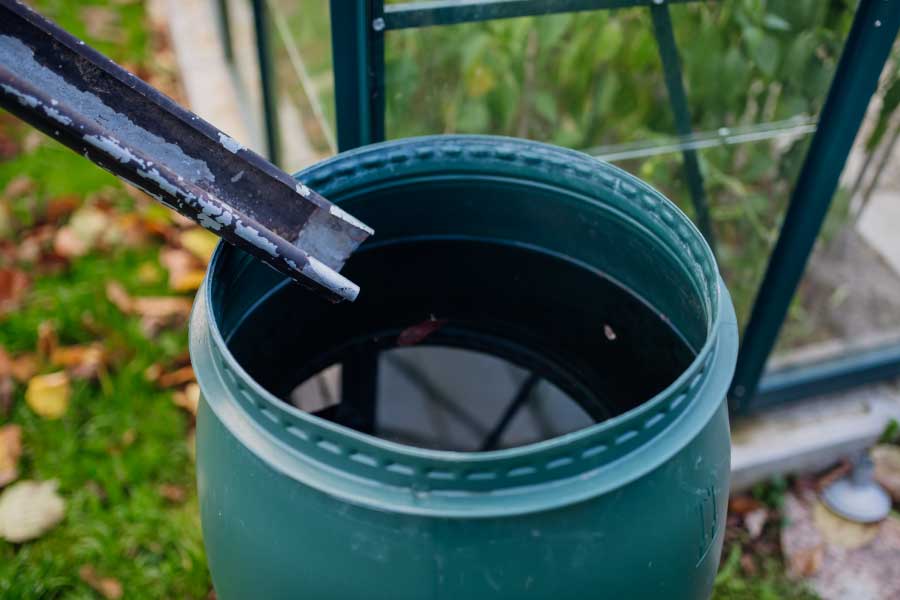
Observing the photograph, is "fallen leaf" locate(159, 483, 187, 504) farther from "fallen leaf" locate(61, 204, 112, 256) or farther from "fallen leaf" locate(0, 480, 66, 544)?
"fallen leaf" locate(61, 204, 112, 256)

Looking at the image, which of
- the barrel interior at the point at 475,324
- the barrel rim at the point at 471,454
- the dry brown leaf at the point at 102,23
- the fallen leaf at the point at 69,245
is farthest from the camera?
the dry brown leaf at the point at 102,23

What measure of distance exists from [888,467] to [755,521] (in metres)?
0.38

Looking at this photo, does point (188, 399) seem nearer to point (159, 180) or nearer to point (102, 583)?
point (102, 583)

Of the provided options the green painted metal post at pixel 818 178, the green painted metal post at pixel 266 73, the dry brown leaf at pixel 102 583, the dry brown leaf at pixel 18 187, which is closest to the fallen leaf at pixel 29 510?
the dry brown leaf at pixel 102 583

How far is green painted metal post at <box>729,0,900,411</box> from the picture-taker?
158cm

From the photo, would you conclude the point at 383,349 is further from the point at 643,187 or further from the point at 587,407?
the point at 643,187

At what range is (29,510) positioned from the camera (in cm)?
188

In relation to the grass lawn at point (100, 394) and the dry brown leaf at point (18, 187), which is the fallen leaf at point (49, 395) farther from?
the dry brown leaf at point (18, 187)

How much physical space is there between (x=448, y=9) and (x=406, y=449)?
916 mm

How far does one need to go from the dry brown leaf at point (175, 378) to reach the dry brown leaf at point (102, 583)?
1.56 feet

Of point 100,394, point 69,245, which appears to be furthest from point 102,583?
point 69,245

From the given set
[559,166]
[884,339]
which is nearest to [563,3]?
[559,166]

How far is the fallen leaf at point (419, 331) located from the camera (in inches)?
61.7

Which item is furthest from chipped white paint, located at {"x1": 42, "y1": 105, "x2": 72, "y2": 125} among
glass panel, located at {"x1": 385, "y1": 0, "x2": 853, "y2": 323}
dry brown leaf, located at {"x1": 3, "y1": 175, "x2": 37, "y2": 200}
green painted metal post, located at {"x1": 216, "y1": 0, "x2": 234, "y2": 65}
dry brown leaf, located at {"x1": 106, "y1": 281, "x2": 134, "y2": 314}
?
green painted metal post, located at {"x1": 216, "y1": 0, "x2": 234, "y2": 65}
